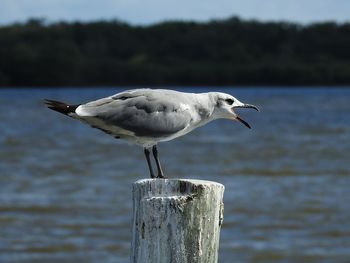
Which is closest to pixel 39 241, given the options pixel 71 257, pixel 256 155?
pixel 71 257

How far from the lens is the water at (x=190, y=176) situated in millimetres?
13508

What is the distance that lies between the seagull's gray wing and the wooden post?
958 millimetres

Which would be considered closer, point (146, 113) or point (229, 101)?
point (146, 113)

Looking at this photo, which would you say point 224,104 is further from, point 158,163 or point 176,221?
point 176,221

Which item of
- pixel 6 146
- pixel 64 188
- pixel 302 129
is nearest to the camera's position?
pixel 64 188

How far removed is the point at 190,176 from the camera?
21.6 metres

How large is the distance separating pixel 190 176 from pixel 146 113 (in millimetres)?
15502

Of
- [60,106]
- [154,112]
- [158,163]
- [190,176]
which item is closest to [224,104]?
[154,112]

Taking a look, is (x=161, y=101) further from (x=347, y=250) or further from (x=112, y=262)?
(x=347, y=250)

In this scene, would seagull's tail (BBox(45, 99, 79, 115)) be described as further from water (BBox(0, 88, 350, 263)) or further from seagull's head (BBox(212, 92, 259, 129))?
seagull's head (BBox(212, 92, 259, 129))

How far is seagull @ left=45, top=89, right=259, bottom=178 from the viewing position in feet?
19.9

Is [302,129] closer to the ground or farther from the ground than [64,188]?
farther from the ground

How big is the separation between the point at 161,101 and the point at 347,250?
7711 millimetres

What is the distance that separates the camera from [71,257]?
512 inches
